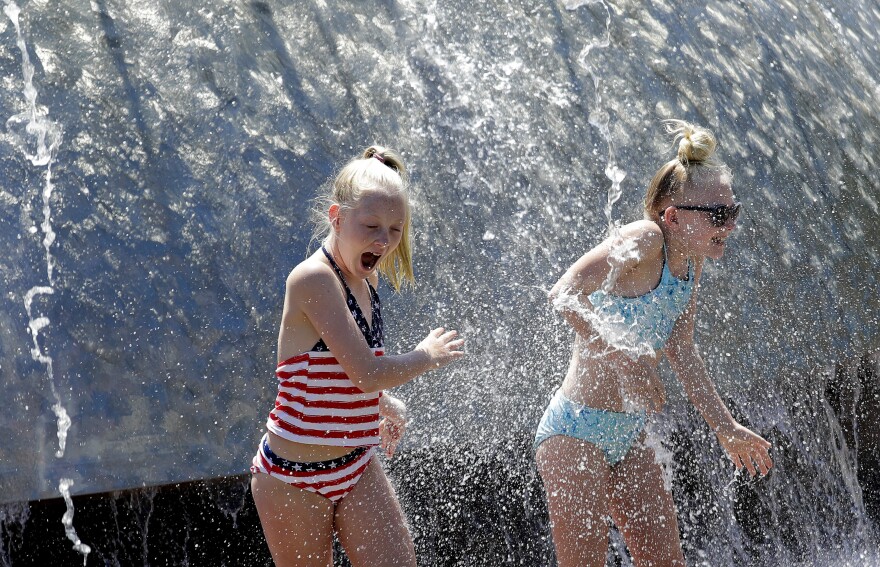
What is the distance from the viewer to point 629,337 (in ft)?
9.42

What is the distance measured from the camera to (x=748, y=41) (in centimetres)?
556

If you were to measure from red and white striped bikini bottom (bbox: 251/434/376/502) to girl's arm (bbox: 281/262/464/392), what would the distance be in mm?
206

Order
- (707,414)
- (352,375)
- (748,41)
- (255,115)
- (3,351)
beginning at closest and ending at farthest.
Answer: (352,375)
(707,414)
(3,351)
(255,115)
(748,41)

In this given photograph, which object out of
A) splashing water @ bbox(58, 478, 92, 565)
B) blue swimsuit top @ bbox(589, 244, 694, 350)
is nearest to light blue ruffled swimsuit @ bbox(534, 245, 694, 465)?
blue swimsuit top @ bbox(589, 244, 694, 350)

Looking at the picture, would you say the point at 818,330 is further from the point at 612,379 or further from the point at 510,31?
the point at 612,379

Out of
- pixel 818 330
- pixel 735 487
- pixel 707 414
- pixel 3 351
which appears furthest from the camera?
pixel 818 330

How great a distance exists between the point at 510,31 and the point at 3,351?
2.65 m

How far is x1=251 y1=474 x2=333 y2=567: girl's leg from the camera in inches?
92.4

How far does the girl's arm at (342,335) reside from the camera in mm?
2314

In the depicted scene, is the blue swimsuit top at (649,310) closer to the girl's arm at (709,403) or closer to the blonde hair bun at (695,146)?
the girl's arm at (709,403)

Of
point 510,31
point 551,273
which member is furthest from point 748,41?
point 551,273

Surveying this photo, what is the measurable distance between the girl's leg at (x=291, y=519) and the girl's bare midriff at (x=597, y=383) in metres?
0.87

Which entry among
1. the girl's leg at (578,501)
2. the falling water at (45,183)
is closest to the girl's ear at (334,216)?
the girl's leg at (578,501)

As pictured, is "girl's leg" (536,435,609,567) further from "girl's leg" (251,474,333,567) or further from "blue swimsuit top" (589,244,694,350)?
"girl's leg" (251,474,333,567)
